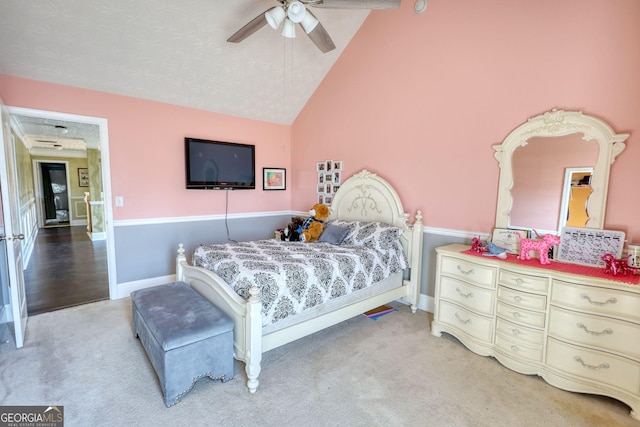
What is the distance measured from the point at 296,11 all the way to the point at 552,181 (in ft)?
8.33

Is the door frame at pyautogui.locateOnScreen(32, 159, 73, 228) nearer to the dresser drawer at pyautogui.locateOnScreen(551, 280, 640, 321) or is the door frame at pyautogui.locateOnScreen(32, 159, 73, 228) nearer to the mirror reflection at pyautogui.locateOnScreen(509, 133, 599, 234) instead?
the mirror reflection at pyautogui.locateOnScreen(509, 133, 599, 234)

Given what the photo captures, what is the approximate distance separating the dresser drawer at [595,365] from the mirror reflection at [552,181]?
957 mm

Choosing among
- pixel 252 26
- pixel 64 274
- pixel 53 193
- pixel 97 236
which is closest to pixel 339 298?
pixel 252 26

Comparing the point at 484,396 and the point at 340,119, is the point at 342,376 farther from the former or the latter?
the point at 340,119

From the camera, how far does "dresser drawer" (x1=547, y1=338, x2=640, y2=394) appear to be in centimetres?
193

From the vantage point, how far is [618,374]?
1970 millimetres

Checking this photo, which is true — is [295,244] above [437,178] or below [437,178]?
below

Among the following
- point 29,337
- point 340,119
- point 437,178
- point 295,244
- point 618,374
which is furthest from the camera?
point 340,119

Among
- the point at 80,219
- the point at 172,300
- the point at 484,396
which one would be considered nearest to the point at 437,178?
the point at 484,396

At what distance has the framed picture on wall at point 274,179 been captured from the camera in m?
5.02

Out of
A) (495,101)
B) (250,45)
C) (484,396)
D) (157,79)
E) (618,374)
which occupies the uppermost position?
(250,45)

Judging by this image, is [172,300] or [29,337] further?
[29,337]

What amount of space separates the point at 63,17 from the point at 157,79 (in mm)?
990

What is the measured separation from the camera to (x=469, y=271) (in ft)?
8.74
